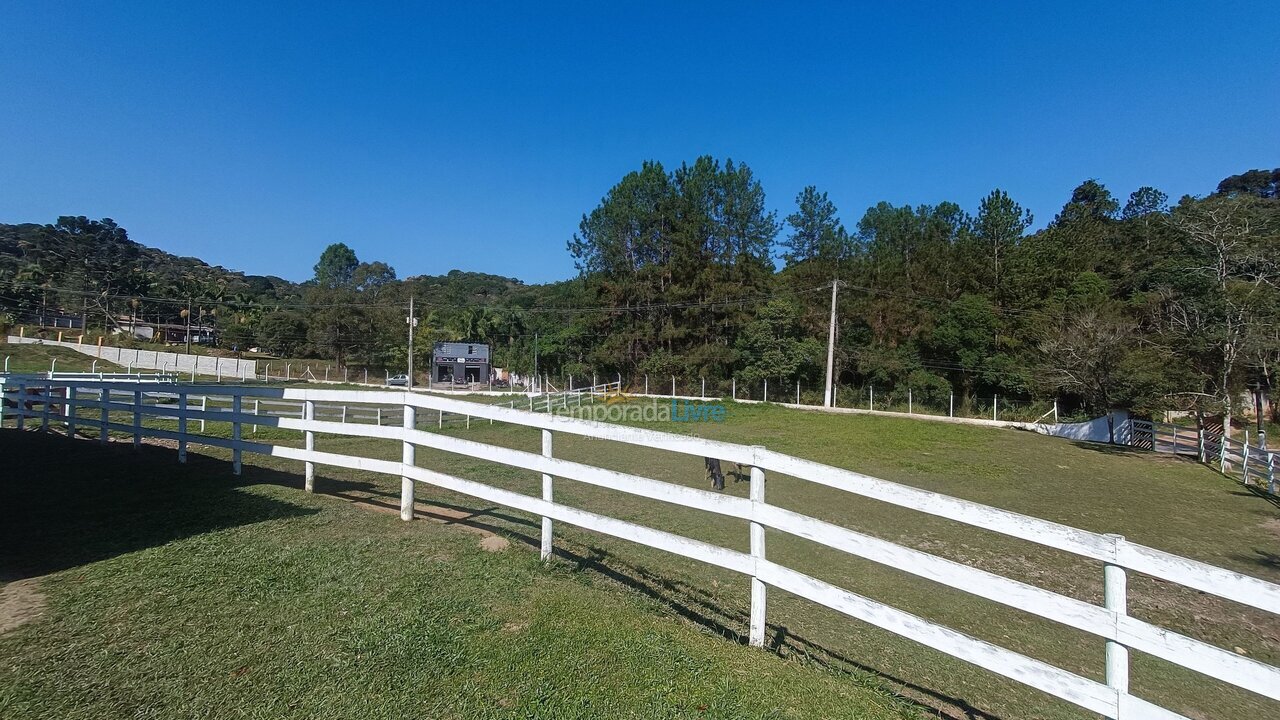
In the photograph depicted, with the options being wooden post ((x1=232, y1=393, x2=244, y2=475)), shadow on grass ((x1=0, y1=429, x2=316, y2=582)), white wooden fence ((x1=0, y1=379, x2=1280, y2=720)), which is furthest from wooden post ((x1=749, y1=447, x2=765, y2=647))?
wooden post ((x1=232, y1=393, x2=244, y2=475))

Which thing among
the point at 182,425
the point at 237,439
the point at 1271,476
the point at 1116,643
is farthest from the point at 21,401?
the point at 1271,476

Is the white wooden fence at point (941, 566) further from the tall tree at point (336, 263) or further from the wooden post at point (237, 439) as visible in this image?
the tall tree at point (336, 263)

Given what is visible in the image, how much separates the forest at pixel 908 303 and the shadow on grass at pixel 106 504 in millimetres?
26737

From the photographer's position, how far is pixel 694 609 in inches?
155

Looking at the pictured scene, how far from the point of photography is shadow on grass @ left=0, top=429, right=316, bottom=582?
402 centimetres

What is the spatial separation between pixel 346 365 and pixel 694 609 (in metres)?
64.1

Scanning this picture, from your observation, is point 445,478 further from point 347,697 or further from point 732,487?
point 732,487

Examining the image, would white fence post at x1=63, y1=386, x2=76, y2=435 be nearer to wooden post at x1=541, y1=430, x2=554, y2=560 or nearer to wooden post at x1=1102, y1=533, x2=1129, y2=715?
wooden post at x1=541, y1=430, x2=554, y2=560

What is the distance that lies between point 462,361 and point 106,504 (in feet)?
150

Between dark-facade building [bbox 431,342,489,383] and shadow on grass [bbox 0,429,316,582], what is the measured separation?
42118 millimetres

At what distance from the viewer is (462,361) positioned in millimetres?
49531

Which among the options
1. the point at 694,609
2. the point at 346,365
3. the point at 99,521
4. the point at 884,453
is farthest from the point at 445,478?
the point at 346,365

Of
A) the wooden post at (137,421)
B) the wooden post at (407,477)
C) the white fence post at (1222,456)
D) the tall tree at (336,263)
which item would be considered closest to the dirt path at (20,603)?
the wooden post at (407,477)

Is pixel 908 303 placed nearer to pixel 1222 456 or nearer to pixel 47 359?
pixel 1222 456
